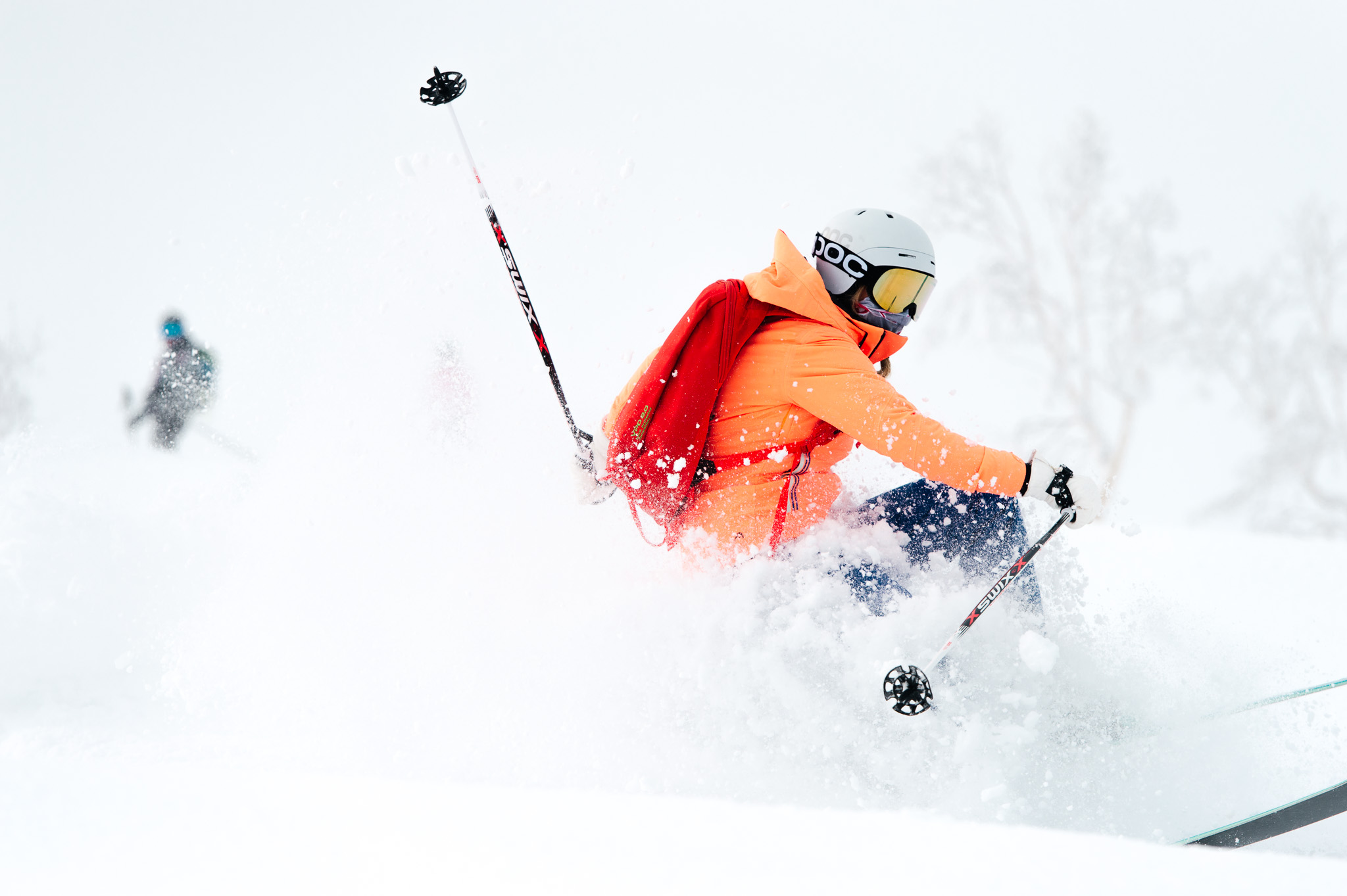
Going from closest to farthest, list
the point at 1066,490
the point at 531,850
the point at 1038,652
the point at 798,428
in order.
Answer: the point at 531,850 → the point at 1038,652 → the point at 1066,490 → the point at 798,428

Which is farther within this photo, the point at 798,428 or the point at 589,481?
the point at 589,481

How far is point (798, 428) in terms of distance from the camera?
250cm

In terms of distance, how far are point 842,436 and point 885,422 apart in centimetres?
36

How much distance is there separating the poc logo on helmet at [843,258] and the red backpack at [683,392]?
0.83ft

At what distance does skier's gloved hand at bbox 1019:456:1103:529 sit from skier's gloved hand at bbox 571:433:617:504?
1.27 meters

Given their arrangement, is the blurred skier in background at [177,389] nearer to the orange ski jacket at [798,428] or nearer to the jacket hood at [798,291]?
the orange ski jacket at [798,428]

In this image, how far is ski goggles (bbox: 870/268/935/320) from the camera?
2.56 m

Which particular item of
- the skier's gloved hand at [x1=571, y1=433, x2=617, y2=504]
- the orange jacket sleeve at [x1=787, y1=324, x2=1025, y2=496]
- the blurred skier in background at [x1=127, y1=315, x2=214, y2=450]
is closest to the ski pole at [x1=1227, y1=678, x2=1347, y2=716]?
the orange jacket sleeve at [x1=787, y1=324, x2=1025, y2=496]

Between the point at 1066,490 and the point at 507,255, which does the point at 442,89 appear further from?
the point at 1066,490

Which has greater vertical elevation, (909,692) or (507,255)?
(507,255)

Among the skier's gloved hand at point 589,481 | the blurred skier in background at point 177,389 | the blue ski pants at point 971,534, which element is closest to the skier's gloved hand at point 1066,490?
the blue ski pants at point 971,534

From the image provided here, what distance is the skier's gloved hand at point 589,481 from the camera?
2824 mm

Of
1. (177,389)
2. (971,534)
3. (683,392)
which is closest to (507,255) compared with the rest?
(683,392)

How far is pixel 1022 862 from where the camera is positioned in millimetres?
1365
